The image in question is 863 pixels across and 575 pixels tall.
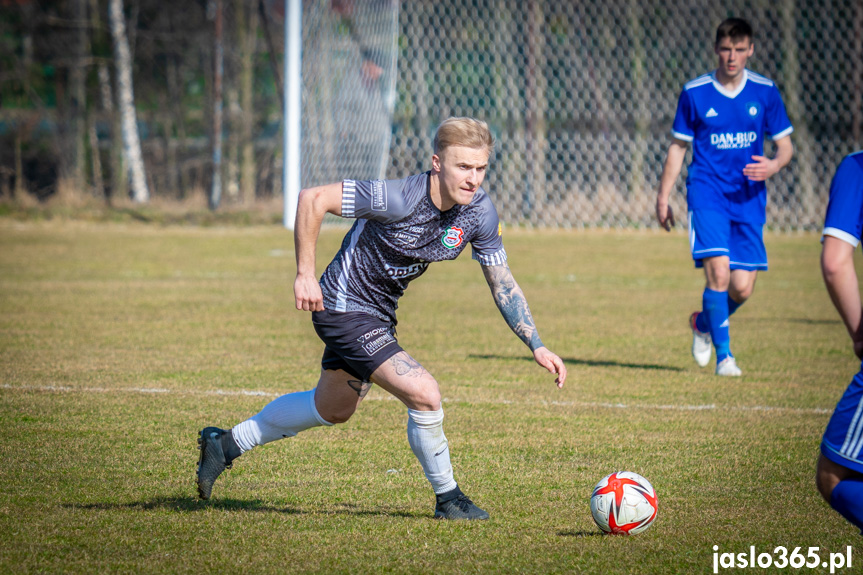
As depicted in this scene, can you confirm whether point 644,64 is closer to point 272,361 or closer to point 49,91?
point 272,361

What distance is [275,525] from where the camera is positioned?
12.7 feet

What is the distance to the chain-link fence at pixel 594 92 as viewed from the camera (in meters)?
18.3

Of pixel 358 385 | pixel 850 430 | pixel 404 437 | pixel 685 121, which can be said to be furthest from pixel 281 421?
pixel 685 121

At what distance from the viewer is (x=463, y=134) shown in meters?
3.78

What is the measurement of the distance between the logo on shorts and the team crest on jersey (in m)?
0.47

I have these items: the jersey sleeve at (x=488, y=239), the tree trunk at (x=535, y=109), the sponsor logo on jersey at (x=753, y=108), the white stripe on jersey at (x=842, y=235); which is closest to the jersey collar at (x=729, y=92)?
the sponsor logo on jersey at (x=753, y=108)

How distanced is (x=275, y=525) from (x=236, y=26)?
23.9 m

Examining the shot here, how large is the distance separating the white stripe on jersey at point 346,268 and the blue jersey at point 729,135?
13.2 feet

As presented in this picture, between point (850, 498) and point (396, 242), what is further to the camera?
point (396, 242)

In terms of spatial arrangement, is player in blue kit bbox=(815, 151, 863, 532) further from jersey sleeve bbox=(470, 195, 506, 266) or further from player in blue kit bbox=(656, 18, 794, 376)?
player in blue kit bbox=(656, 18, 794, 376)

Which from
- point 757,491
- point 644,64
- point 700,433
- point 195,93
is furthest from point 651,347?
point 195,93

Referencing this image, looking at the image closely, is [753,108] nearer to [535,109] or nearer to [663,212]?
[663,212]

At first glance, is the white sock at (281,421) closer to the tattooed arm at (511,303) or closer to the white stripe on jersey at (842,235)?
the tattooed arm at (511,303)

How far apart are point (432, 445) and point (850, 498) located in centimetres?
165
